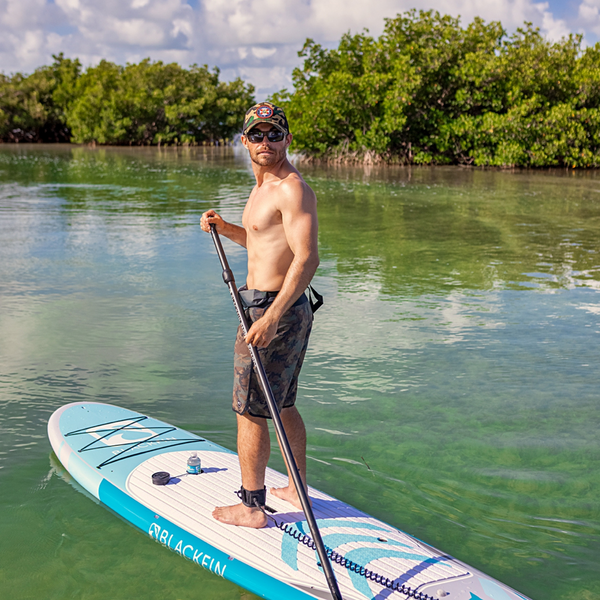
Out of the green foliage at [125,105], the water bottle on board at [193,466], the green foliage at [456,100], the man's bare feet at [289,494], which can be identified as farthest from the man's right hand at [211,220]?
the green foliage at [125,105]

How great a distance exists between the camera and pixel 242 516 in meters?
3.47

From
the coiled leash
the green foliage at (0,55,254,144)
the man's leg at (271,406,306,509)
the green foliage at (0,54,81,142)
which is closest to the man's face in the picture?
the man's leg at (271,406,306,509)

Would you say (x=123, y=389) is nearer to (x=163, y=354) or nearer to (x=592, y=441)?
(x=163, y=354)

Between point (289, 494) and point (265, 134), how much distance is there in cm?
189

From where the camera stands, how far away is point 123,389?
5777 millimetres

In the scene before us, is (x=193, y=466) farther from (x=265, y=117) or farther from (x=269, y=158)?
(x=265, y=117)

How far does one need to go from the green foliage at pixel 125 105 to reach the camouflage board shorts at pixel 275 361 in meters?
73.0

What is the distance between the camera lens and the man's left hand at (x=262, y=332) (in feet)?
10.4

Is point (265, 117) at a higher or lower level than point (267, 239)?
higher

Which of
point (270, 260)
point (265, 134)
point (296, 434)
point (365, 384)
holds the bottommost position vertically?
point (365, 384)

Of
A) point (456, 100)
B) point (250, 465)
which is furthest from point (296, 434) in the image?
point (456, 100)

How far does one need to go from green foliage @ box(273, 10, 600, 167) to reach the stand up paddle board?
34.7 m

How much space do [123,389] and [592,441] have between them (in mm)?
3699

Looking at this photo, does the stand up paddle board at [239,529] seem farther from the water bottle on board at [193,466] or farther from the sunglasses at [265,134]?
the sunglasses at [265,134]
